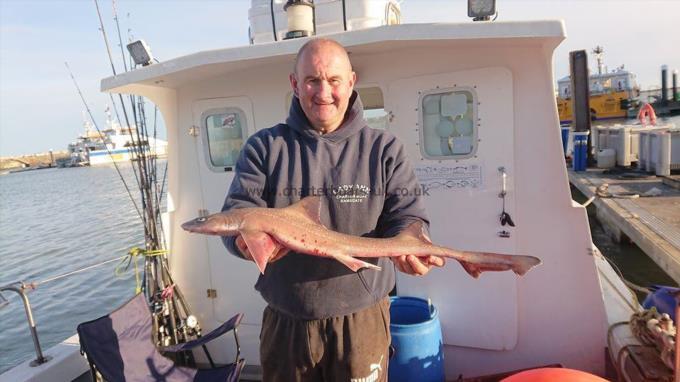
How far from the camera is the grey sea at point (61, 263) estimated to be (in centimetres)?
960

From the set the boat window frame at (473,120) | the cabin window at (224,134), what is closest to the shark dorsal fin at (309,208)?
the boat window frame at (473,120)

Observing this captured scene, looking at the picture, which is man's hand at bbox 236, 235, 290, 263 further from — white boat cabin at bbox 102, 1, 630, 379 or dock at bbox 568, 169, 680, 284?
dock at bbox 568, 169, 680, 284

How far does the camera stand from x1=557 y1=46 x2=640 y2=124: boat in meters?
38.9

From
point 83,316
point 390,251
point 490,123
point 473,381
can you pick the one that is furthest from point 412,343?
point 83,316

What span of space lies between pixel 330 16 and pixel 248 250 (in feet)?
10.5

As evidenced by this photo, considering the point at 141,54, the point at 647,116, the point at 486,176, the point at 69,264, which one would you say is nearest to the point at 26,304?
the point at 141,54

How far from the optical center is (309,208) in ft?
7.32

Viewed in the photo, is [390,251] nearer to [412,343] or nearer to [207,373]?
[412,343]

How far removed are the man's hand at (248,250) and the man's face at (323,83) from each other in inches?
27.8

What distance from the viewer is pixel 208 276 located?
504cm

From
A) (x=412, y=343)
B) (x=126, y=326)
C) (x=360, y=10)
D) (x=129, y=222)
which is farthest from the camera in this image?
(x=129, y=222)

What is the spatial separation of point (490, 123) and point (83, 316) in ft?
32.4

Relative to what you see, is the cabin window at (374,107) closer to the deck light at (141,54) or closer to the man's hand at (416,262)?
the deck light at (141,54)

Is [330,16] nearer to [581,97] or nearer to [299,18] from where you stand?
[299,18]
